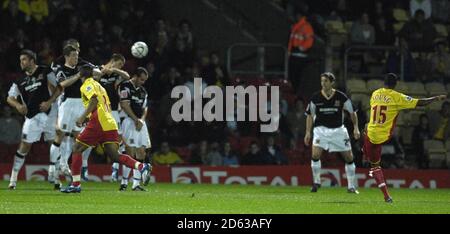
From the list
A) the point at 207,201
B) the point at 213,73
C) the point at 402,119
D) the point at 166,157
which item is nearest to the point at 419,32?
the point at 402,119

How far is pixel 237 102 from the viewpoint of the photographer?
84.6ft

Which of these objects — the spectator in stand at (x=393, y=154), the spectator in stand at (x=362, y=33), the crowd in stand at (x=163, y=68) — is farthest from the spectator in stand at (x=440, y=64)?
the spectator in stand at (x=393, y=154)

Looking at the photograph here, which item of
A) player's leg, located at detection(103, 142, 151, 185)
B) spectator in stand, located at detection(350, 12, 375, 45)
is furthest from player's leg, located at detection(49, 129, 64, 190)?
spectator in stand, located at detection(350, 12, 375, 45)

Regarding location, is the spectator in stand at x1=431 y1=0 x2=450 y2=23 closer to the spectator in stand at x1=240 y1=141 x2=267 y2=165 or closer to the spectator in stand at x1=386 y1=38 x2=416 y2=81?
the spectator in stand at x1=386 y1=38 x2=416 y2=81

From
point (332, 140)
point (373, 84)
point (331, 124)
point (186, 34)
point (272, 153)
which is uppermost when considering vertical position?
point (186, 34)

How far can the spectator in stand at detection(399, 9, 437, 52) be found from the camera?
28.6 metres

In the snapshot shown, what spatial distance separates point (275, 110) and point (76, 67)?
7.93 metres

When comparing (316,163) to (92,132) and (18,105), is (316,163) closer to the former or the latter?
(92,132)

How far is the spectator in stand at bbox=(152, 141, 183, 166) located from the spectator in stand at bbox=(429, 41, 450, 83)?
25.9 feet

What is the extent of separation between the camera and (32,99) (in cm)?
1942

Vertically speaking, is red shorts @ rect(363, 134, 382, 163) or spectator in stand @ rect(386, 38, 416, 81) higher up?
spectator in stand @ rect(386, 38, 416, 81)

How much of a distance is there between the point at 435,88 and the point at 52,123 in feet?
38.3

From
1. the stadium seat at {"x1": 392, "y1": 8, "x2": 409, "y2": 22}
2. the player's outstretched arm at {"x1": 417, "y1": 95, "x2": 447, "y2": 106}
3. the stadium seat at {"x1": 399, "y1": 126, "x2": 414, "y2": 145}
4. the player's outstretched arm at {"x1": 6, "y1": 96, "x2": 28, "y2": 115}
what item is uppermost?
the stadium seat at {"x1": 392, "y1": 8, "x2": 409, "y2": 22}
